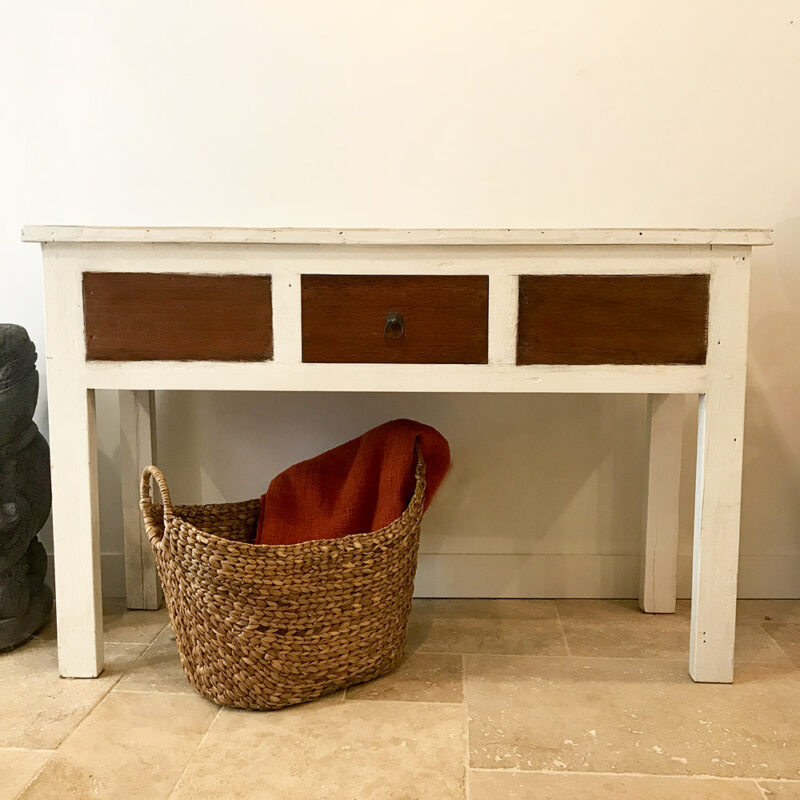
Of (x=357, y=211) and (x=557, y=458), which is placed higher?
(x=357, y=211)

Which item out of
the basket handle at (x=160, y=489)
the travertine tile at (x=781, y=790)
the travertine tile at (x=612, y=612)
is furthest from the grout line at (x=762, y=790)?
the basket handle at (x=160, y=489)

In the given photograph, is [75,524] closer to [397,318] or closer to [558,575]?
[397,318]

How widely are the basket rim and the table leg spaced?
12 centimetres

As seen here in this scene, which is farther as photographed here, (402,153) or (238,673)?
(402,153)

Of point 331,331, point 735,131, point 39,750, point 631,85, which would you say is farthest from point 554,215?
point 39,750

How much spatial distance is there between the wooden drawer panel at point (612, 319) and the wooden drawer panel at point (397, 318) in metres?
0.08

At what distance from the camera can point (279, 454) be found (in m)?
1.78

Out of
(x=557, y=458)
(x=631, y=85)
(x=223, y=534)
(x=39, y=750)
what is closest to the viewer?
(x=39, y=750)

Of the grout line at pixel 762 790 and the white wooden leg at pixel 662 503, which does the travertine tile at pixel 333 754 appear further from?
the white wooden leg at pixel 662 503

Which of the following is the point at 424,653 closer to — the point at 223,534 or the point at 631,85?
the point at 223,534

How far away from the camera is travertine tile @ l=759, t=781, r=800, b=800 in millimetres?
1063

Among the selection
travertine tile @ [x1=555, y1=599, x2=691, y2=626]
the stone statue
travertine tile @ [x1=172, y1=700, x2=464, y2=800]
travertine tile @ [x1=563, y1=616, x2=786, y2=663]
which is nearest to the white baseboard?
travertine tile @ [x1=555, y1=599, x2=691, y2=626]

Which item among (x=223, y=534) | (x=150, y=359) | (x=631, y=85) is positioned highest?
(x=631, y=85)

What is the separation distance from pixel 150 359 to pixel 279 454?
520mm
